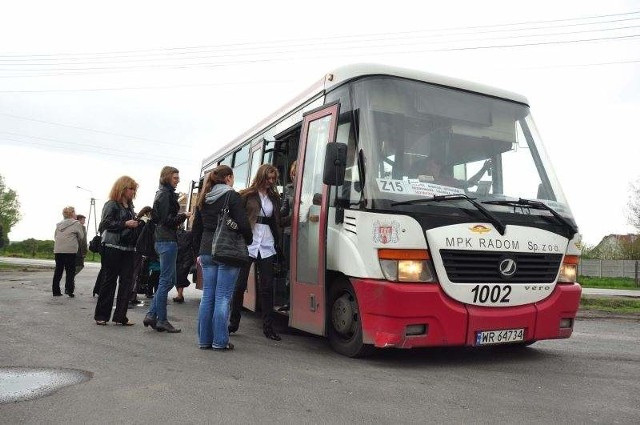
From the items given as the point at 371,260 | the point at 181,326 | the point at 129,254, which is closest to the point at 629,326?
the point at 371,260

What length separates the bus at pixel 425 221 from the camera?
207 inches

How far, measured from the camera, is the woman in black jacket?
6.02 meters

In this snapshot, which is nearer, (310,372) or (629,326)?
(310,372)

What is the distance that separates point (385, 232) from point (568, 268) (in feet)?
7.09

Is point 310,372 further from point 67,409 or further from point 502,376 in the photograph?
point 67,409

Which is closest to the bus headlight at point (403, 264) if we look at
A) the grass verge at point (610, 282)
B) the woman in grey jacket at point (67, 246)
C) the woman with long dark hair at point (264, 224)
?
the woman with long dark hair at point (264, 224)

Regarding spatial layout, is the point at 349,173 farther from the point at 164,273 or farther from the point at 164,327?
the point at 164,327

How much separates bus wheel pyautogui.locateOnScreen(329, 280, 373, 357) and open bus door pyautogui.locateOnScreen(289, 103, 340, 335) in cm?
13

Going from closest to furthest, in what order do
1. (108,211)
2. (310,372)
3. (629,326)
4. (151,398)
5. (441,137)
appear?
1. (151,398)
2. (310,372)
3. (441,137)
4. (108,211)
5. (629,326)

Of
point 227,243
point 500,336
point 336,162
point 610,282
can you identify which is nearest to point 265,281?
point 227,243

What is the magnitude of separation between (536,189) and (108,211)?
510 cm

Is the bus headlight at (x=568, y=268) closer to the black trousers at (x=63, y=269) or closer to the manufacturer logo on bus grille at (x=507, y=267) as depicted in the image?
the manufacturer logo on bus grille at (x=507, y=267)

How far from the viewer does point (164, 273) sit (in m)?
6.98

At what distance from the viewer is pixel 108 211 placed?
7473mm
